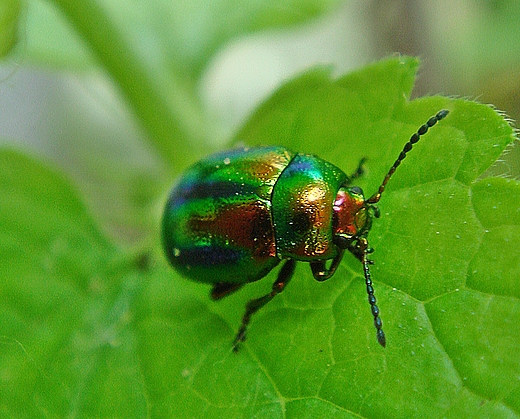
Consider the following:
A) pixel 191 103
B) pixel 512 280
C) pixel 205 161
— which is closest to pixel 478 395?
pixel 512 280

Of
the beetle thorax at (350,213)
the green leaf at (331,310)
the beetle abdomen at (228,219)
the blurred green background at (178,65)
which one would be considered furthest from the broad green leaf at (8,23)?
the beetle thorax at (350,213)

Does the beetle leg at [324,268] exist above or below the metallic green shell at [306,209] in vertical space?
below

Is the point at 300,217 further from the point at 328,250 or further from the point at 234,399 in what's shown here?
the point at 234,399

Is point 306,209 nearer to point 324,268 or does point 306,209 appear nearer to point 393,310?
point 324,268

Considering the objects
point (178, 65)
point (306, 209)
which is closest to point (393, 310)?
point (306, 209)

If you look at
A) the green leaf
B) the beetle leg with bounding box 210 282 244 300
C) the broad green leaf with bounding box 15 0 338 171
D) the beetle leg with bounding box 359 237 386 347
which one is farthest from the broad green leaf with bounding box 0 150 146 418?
the beetle leg with bounding box 359 237 386 347

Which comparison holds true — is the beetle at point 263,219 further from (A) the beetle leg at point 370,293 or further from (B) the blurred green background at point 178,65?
(B) the blurred green background at point 178,65
